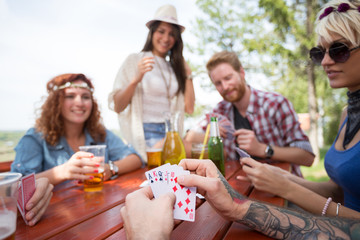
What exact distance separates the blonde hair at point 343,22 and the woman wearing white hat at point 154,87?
1.41 metres

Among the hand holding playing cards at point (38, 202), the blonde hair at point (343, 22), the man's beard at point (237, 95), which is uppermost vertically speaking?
the blonde hair at point (343, 22)

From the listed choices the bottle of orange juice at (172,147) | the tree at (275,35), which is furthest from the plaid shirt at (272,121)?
the tree at (275,35)

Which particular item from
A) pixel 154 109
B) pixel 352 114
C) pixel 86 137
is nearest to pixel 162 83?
pixel 154 109

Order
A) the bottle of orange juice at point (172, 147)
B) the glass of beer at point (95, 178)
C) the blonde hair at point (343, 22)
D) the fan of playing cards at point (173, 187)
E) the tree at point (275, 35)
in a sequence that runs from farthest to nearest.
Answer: the tree at point (275, 35) → the bottle of orange juice at point (172, 147) → the blonde hair at point (343, 22) → the glass of beer at point (95, 178) → the fan of playing cards at point (173, 187)

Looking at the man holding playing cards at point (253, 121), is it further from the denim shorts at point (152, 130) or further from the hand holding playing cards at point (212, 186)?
the hand holding playing cards at point (212, 186)

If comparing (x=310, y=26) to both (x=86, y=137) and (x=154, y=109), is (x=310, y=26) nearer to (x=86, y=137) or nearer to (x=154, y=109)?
(x=154, y=109)

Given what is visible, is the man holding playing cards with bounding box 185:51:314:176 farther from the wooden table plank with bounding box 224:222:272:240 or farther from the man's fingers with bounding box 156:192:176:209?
the man's fingers with bounding box 156:192:176:209

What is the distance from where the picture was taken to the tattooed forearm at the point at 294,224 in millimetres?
733

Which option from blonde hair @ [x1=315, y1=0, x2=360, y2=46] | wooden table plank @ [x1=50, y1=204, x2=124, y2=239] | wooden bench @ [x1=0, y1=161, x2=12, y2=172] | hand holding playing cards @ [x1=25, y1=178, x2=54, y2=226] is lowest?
wooden bench @ [x1=0, y1=161, x2=12, y2=172]

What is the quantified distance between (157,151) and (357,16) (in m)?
1.42

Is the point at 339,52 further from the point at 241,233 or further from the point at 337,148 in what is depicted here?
the point at 241,233

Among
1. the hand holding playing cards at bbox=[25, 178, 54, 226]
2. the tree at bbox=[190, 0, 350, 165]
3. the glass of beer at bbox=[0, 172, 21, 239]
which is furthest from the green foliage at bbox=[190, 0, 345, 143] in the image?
the glass of beer at bbox=[0, 172, 21, 239]

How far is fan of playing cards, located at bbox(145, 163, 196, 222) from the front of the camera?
670 mm

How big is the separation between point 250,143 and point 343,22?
1.01 meters
